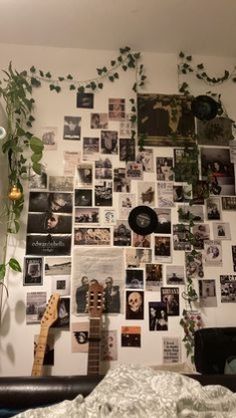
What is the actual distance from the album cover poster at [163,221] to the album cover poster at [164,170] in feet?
0.62

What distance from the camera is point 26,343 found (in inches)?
71.7

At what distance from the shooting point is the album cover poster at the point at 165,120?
2.07m

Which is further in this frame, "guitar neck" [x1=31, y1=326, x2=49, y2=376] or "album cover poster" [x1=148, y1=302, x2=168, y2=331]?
"album cover poster" [x1=148, y1=302, x2=168, y2=331]

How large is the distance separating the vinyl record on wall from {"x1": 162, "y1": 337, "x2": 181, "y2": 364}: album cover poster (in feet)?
1.92

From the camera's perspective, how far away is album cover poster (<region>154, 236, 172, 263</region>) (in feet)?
6.41

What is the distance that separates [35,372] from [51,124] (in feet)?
4.35

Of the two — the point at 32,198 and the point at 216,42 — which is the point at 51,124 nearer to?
the point at 32,198

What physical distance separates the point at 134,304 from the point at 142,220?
1.50 ft

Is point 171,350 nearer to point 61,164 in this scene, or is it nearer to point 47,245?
point 47,245

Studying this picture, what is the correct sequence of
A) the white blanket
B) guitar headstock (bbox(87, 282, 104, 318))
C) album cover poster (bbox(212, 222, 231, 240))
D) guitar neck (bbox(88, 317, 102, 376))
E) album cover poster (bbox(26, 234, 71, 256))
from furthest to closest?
album cover poster (bbox(212, 222, 231, 240)), album cover poster (bbox(26, 234, 71, 256)), guitar headstock (bbox(87, 282, 104, 318)), guitar neck (bbox(88, 317, 102, 376)), the white blanket

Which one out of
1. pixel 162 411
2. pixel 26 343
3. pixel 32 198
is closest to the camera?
pixel 162 411

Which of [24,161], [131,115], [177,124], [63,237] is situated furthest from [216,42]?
[63,237]

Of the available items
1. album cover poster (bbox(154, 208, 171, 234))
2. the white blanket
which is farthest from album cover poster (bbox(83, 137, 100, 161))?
the white blanket

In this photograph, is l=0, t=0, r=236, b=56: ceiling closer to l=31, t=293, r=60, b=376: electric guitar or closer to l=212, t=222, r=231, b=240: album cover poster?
l=212, t=222, r=231, b=240: album cover poster
